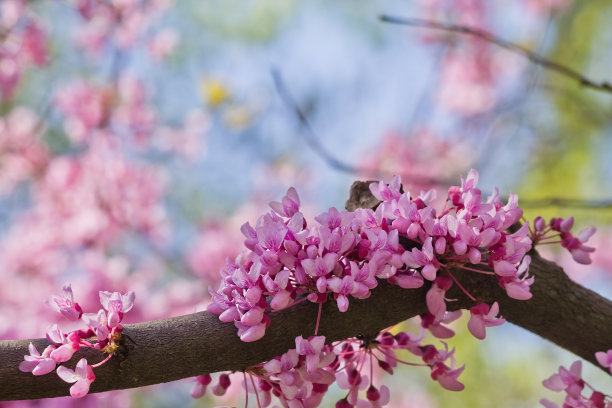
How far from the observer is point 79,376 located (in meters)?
0.87

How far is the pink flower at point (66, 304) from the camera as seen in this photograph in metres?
0.96

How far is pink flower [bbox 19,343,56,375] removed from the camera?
2.84 ft

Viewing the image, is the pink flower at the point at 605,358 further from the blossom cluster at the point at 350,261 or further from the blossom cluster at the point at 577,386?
the blossom cluster at the point at 350,261

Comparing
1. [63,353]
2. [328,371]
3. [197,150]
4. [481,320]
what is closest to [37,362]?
[63,353]

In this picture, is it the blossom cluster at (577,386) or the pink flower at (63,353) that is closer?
the pink flower at (63,353)

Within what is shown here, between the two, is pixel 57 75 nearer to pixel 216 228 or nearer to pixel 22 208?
pixel 22 208

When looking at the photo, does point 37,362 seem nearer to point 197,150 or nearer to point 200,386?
point 200,386

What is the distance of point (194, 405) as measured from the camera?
14.8 feet

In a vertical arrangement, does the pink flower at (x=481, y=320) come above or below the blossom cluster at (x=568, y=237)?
below

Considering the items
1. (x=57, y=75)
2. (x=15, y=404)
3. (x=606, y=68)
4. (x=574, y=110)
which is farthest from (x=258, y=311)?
(x=606, y=68)

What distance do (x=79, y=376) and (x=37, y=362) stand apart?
0.06 metres

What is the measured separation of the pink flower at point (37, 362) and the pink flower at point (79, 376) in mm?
15

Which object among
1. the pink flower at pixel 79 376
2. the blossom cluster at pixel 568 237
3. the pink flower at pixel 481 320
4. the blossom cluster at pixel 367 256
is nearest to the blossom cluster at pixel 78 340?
the pink flower at pixel 79 376

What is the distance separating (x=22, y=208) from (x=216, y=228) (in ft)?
7.11
